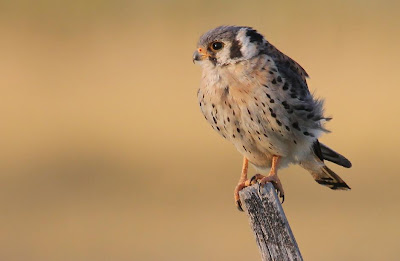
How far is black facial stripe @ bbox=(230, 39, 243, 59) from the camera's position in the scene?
6.49 meters

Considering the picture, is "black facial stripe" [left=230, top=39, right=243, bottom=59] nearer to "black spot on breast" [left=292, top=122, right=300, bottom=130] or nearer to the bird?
the bird

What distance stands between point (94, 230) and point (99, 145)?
260 cm

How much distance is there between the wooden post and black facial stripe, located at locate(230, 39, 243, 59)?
A: 1365 mm

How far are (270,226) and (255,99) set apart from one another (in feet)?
4.47

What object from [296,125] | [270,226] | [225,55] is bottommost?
[270,226]

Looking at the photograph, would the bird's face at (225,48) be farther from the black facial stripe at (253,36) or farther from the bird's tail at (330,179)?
the bird's tail at (330,179)

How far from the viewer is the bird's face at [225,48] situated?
21.3 ft

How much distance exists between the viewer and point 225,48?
6.51 metres

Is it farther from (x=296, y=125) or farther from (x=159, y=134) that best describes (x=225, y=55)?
(x=159, y=134)

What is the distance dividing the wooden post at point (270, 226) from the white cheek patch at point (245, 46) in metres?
1.37

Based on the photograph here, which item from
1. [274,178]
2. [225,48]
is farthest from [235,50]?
[274,178]

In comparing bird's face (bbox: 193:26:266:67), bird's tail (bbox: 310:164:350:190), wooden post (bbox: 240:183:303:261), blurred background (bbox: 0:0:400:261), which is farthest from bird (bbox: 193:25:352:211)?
blurred background (bbox: 0:0:400:261)

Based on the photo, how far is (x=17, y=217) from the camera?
432 inches

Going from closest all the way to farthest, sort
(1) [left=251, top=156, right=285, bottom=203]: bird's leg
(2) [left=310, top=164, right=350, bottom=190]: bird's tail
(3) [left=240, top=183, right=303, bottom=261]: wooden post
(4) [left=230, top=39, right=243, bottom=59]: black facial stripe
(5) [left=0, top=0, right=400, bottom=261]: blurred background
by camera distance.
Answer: (3) [left=240, top=183, right=303, bottom=261]: wooden post < (1) [left=251, top=156, right=285, bottom=203]: bird's leg < (4) [left=230, top=39, right=243, bottom=59]: black facial stripe < (2) [left=310, top=164, right=350, bottom=190]: bird's tail < (5) [left=0, top=0, right=400, bottom=261]: blurred background
